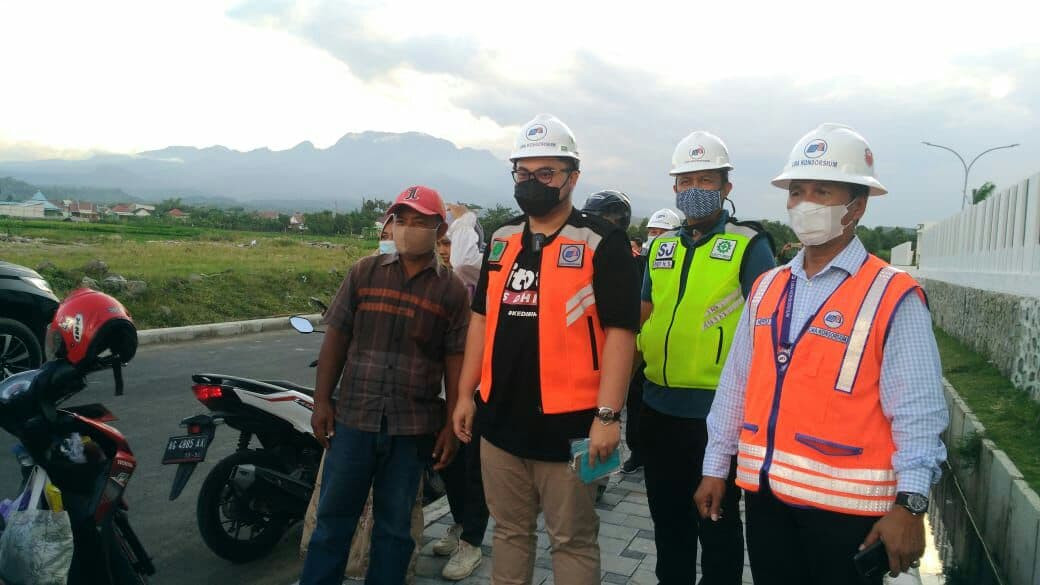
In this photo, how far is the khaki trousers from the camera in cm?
280

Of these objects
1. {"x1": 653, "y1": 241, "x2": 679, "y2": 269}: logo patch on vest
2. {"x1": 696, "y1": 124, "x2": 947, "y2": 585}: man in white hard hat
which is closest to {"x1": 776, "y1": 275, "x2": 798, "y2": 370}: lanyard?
{"x1": 696, "y1": 124, "x2": 947, "y2": 585}: man in white hard hat

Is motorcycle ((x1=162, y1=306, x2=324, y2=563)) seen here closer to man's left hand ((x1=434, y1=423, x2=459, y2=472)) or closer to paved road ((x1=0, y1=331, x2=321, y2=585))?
paved road ((x1=0, y1=331, x2=321, y2=585))

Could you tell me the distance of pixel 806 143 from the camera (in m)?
2.49

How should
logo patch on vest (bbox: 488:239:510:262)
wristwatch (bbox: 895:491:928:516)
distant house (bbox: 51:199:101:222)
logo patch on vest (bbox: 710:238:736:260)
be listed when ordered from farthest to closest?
1. distant house (bbox: 51:199:101:222)
2. logo patch on vest (bbox: 710:238:736:260)
3. logo patch on vest (bbox: 488:239:510:262)
4. wristwatch (bbox: 895:491:928:516)

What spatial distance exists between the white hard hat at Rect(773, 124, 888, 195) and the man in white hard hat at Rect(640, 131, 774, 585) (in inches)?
32.2

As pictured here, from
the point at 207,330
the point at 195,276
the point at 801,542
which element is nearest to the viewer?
the point at 801,542

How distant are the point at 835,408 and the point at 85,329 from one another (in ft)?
8.43

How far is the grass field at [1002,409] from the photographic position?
4.04 meters

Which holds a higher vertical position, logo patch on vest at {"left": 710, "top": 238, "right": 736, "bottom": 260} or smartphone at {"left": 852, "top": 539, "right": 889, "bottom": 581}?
logo patch on vest at {"left": 710, "top": 238, "right": 736, "bottom": 260}

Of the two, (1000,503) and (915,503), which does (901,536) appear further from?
(1000,503)

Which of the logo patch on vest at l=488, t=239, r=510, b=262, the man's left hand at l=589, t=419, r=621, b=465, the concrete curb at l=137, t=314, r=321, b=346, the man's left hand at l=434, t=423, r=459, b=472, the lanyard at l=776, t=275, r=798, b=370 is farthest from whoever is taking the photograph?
the concrete curb at l=137, t=314, r=321, b=346

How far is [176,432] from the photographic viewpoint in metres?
6.52

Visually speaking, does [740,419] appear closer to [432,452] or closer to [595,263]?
[595,263]

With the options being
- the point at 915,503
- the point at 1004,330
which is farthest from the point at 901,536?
the point at 1004,330
